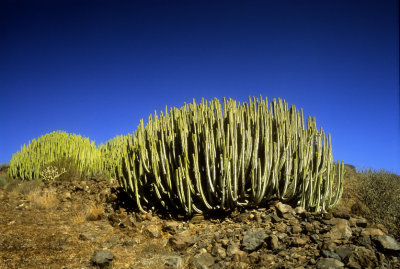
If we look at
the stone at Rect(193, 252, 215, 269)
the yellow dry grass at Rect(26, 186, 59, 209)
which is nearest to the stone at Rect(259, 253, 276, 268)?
the stone at Rect(193, 252, 215, 269)

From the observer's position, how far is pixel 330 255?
9.72 ft

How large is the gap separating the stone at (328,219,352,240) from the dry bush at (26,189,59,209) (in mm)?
5443

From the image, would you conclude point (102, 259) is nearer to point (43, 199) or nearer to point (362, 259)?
point (362, 259)

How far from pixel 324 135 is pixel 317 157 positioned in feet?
1.35

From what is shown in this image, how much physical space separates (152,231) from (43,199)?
3.36 metres

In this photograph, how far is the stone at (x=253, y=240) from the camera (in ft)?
11.0

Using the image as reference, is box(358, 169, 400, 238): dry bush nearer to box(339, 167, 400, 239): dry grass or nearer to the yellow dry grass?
box(339, 167, 400, 239): dry grass

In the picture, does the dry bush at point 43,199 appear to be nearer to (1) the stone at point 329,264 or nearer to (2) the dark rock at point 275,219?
(2) the dark rock at point 275,219

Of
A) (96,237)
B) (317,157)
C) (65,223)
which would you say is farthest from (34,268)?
(317,157)

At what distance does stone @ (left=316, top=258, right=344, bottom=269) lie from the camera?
2812 mm

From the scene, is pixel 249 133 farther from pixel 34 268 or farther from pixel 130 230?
pixel 34 268

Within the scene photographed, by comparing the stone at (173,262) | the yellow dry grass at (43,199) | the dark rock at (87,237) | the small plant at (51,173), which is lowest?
the stone at (173,262)

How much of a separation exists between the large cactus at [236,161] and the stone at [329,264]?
4.46 feet

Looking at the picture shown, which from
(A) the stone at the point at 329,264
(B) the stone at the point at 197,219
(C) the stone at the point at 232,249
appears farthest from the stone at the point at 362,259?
(B) the stone at the point at 197,219
